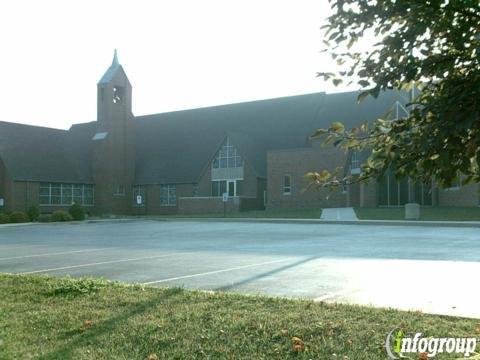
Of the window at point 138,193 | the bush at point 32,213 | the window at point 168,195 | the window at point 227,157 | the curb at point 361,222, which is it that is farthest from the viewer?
the window at point 138,193

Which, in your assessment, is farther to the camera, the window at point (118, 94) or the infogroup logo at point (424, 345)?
the window at point (118, 94)

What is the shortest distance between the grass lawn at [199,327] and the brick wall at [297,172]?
116ft

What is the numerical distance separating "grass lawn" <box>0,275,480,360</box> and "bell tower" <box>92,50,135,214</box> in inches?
1748

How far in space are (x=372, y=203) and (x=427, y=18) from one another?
1566 inches

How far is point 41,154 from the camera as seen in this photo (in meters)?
48.3

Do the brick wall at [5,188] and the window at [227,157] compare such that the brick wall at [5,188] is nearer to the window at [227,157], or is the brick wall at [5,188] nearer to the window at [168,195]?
the window at [168,195]

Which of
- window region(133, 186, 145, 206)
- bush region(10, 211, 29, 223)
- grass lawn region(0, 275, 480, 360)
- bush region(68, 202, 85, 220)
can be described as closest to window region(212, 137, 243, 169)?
window region(133, 186, 145, 206)

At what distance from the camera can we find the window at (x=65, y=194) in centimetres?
4669

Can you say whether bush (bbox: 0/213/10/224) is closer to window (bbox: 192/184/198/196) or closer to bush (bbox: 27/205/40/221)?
bush (bbox: 27/205/40/221)

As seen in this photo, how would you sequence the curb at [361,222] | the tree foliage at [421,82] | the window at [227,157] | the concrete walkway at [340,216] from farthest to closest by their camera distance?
1. the window at [227,157]
2. the concrete walkway at [340,216]
3. the curb at [361,222]
4. the tree foliage at [421,82]

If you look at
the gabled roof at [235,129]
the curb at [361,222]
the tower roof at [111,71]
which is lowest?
the curb at [361,222]

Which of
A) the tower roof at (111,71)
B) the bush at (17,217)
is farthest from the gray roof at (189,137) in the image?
the tower roof at (111,71)

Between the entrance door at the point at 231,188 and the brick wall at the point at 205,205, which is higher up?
the entrance door at the point at 231,188

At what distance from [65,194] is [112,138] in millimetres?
6594
